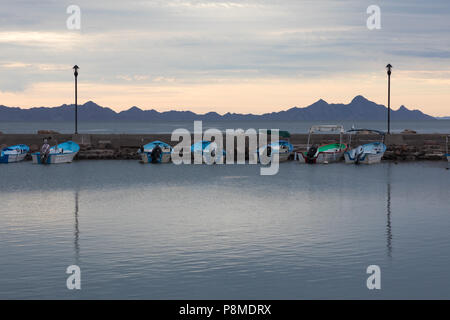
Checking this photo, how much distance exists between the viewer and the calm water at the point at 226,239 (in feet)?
53.3

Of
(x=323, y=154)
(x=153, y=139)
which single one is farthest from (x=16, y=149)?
(x=323, y=154)

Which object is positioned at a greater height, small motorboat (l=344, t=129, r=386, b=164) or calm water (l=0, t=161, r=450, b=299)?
small motorboat (l=344, t=129, r=386, b=164)

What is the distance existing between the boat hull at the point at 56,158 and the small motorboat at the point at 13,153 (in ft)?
8.90

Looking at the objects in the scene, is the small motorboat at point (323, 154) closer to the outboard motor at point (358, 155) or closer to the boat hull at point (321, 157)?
the boat hull at point (321, 157)

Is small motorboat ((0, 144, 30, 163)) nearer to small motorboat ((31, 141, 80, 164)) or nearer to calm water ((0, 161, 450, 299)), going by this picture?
small motorboat ((31, 141, 80, 164))

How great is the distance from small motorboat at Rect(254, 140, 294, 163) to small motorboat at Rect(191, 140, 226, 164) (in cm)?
399

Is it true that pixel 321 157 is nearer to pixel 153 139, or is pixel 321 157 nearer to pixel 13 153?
pixel 153 139

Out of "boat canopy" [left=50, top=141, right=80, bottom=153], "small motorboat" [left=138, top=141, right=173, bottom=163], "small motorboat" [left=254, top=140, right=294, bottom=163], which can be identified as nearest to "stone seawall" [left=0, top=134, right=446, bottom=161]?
"boat canopy" [left=50, top=141, right=80, bottom=153]

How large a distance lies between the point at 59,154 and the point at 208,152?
15.4 metres

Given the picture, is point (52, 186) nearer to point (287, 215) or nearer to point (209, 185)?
point (209, 185)

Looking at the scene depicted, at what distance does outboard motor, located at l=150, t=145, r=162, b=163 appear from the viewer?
66.4 m

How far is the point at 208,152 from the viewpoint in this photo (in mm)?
67375

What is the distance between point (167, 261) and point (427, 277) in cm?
737

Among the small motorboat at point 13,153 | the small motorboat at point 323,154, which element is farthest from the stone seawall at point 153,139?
the small motorboat at point 323,154
